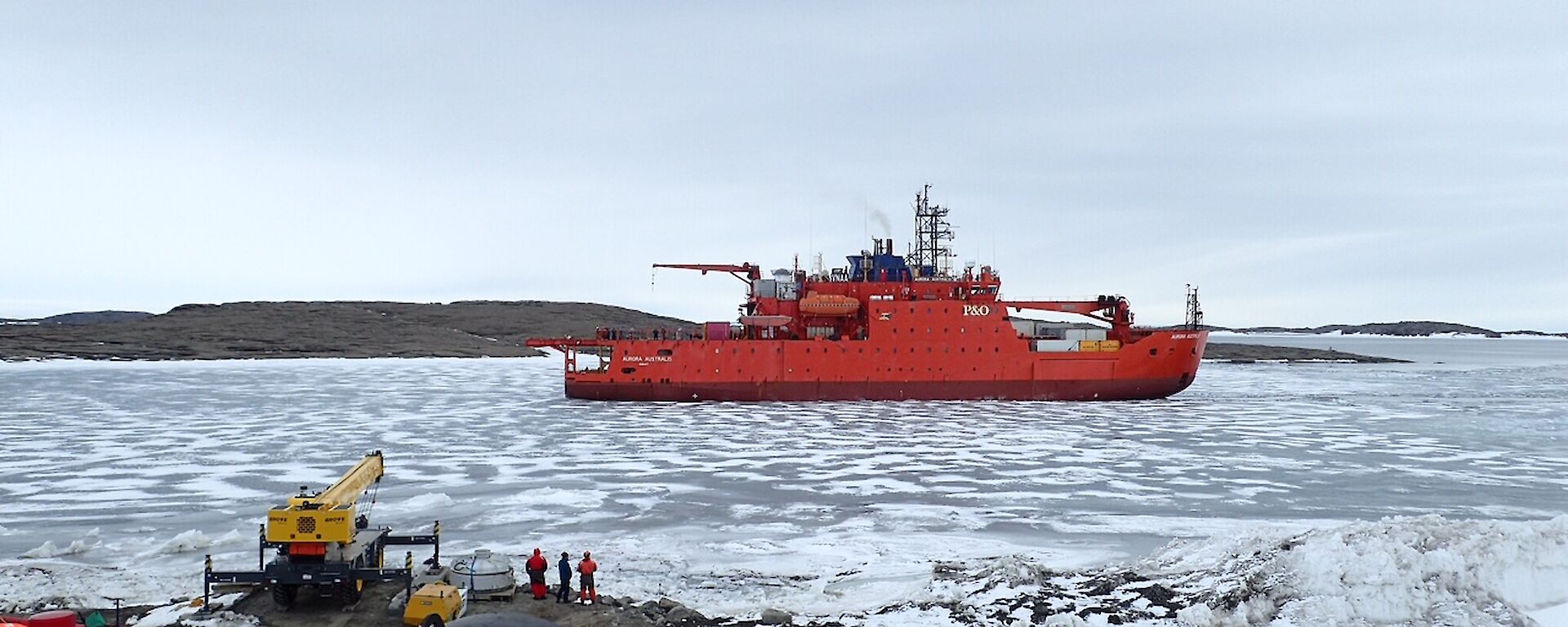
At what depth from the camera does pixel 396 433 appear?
2186cm

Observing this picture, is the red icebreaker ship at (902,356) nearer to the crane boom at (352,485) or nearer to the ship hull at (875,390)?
the ship hull at (875,390)

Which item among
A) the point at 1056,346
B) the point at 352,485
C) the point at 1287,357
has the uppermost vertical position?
the point at 1056,346

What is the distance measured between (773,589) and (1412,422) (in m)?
23.0

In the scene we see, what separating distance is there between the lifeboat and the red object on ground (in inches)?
971

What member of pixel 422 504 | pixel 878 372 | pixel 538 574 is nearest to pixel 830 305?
pixel 878 372

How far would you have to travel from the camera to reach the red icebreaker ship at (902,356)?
3034 cm

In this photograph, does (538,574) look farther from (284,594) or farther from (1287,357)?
(1287,357)

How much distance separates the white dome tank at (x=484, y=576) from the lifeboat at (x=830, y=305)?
879 inches

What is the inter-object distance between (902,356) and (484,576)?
74.4 ft

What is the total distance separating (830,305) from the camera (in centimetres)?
3088

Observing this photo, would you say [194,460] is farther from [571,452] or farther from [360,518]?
[360,518]

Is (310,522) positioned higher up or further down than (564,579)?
higher up

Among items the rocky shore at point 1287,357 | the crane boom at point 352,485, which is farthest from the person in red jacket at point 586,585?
the rocky shore at point 1287,357

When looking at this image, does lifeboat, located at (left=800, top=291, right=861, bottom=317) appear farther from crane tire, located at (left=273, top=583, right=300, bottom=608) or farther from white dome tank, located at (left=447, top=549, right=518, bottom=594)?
crane tire, located at (left=273, top=583, right=300, bottom=608)
